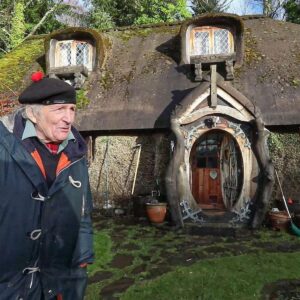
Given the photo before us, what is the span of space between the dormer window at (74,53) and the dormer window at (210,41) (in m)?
3.89

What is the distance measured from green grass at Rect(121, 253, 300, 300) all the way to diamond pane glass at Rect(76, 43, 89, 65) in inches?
367

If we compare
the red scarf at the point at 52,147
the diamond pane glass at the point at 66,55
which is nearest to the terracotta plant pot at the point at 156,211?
the diamond pane glass at the point at 66,55

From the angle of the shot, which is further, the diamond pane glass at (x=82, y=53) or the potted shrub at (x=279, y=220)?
the diamond pane glass at (x=82, y=53)

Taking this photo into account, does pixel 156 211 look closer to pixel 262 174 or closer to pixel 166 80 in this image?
pixel 262 174

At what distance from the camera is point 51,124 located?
2.16 metres

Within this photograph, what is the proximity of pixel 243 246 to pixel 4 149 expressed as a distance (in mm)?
6549

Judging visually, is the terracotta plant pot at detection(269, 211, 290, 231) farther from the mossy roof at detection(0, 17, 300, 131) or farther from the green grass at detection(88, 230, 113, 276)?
the green grass at detection(88, 230, 113, 276)

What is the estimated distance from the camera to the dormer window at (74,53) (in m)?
13.2

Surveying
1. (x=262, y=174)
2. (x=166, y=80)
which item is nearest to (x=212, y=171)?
(x=262, y=174)

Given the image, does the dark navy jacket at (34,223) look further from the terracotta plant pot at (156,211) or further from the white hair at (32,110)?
the terracotta plant pot at (156,211)

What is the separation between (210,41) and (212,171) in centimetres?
434

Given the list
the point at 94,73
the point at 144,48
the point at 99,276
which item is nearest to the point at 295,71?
the point at 144,48

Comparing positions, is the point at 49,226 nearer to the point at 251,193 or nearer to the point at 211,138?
the point at 251,193

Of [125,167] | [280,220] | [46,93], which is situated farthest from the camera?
[125,167]
